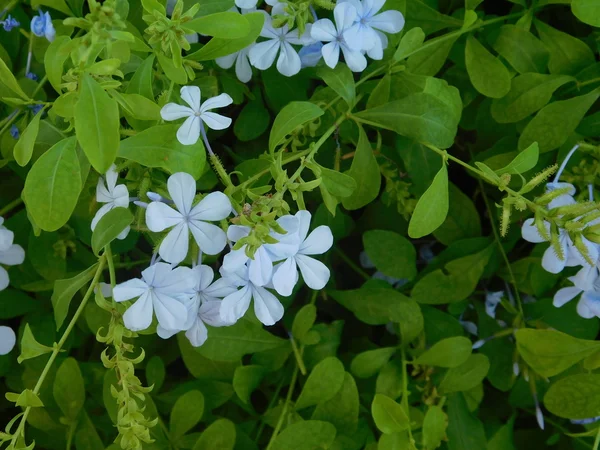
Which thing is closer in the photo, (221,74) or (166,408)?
(221,74)

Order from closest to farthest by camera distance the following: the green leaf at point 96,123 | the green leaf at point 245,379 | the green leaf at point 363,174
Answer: the green leaf at point 96,123, the green leaf at point 363,174, the green leaf at point 245,379

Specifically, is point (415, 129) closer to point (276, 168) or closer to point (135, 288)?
point (276, 168)

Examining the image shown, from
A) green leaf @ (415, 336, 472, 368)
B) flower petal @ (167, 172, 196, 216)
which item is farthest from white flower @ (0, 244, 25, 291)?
green leaf @ (415, 336, 472, 368)

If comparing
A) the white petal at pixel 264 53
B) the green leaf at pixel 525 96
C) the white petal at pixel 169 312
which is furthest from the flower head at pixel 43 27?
the green leaf at pixel 525 96

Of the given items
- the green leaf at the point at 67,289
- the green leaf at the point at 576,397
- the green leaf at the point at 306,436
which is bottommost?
the green leaf at the point at 306,436

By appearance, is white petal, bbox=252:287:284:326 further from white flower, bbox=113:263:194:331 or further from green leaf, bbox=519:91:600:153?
green leaf, bbox=519:91:600:153

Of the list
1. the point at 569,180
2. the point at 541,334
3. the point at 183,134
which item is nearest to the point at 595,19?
the point at 569,180

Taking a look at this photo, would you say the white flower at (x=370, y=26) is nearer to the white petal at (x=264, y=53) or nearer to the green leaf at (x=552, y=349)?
the white petal at (x=264, y=53)
